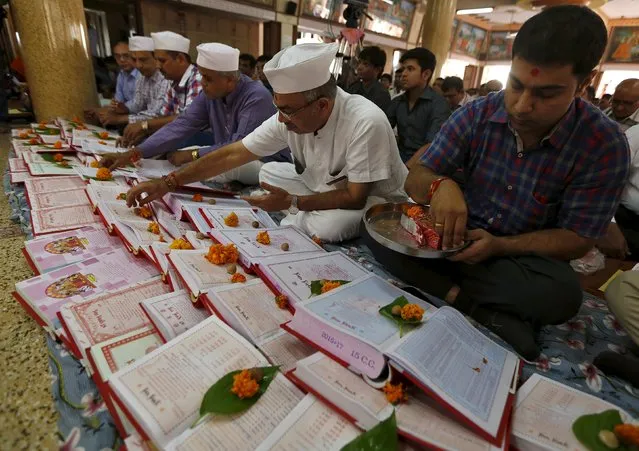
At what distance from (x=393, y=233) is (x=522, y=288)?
0.46 metres

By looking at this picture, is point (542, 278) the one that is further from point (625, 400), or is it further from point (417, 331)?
point (417, 331)

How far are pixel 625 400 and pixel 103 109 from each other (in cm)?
459

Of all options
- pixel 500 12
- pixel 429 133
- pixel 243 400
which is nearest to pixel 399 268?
pixel 243 400

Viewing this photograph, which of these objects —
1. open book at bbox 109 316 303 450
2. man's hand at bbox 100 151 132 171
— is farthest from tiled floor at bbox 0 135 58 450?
man's hand at bbox 100 151 132 171

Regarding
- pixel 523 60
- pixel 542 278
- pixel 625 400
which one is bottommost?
pixel 625 400

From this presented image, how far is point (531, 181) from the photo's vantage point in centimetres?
123

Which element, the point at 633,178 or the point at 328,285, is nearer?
the point at 328,285

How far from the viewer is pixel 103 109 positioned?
3805 millimetres

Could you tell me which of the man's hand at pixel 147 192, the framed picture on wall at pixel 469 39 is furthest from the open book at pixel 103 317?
the framed picture on wall at pixel 469 39

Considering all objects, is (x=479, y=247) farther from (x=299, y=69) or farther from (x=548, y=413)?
(x=299, y=69)

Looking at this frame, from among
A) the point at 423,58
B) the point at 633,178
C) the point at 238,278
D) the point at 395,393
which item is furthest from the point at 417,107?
the point at 395,393

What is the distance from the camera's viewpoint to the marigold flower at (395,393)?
772 mm

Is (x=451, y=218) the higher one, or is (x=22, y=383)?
(x=451, y=218)

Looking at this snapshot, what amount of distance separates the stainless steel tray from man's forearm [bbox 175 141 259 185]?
77cm
